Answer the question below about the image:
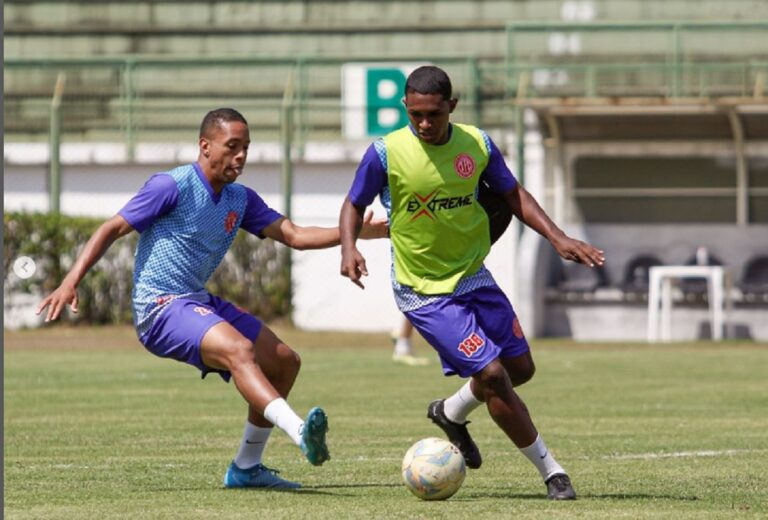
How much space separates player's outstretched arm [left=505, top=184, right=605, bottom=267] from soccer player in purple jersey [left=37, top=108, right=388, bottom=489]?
1286 millimetres

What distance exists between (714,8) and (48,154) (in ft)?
32.8

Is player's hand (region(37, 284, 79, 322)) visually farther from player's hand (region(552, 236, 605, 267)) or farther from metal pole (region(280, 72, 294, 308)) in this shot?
metal pole (region(280, 72, 294, 308))

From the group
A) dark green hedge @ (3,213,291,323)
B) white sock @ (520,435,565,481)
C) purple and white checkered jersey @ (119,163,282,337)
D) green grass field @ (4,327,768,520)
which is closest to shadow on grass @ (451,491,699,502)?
green grass field @ (4,327,768,520)

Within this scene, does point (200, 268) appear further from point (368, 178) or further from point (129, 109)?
point (129, 109)

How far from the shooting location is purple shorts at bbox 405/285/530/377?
325 inches

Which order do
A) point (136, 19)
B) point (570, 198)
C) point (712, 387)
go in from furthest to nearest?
point (136, 19) < point (570, 198) < point (712, 387)

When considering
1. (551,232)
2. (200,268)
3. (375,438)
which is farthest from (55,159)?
(551,232)

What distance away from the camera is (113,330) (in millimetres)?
24469

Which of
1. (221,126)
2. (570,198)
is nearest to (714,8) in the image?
(570,198)

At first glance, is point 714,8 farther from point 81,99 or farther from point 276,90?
point 81,99

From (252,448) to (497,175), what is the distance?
176 cm

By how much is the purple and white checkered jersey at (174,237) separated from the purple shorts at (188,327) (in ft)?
0.18

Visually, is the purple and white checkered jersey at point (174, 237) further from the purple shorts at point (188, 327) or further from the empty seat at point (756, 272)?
the empty seat at point (756, 272)

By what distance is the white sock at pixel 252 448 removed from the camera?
8781 millimetres
